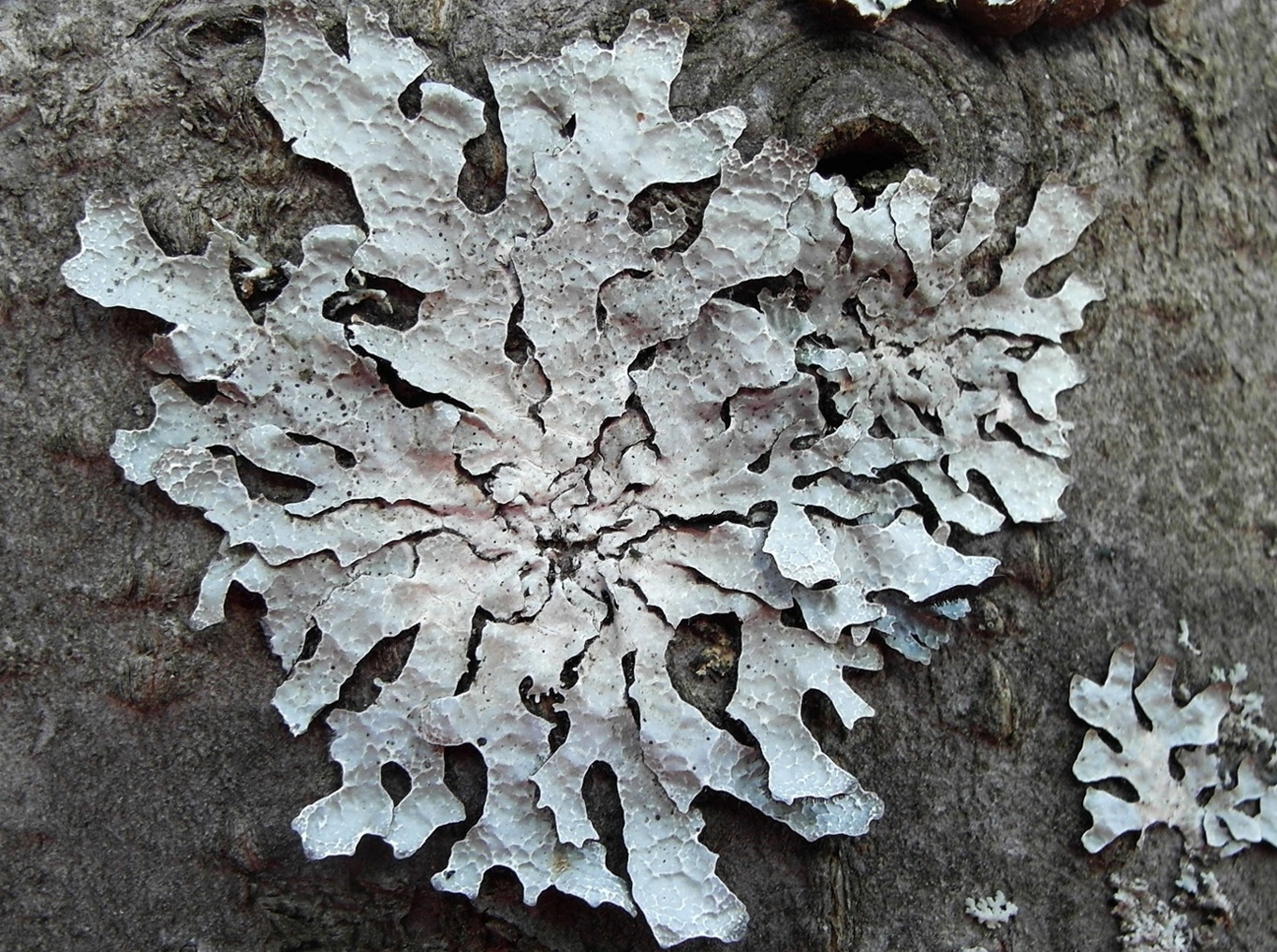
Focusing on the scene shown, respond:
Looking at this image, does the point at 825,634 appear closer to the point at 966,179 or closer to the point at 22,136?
the point at 966,179

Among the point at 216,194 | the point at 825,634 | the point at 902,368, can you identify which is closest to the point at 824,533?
the point at 825,634

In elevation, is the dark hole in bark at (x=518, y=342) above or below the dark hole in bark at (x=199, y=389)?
above

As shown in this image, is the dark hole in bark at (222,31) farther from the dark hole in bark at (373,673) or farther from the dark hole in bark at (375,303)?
the dark hole in bark at (373,673)

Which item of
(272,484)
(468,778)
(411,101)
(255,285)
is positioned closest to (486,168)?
(411,101)

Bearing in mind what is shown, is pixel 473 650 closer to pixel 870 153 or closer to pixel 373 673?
pixel 373 673

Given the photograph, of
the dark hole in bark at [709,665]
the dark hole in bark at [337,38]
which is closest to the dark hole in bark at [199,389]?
the dark hole in bark at [337,38]
